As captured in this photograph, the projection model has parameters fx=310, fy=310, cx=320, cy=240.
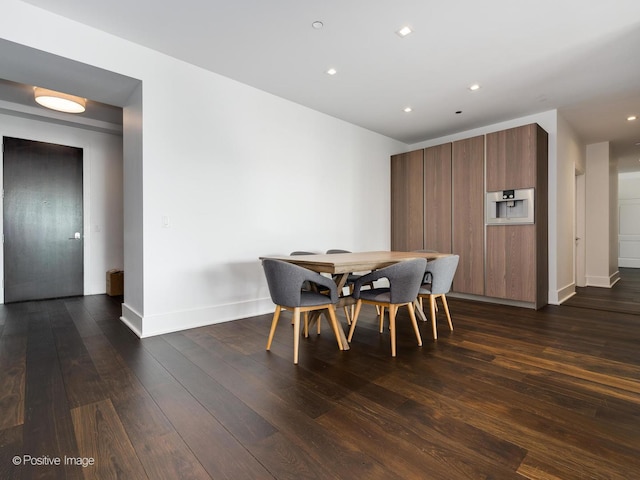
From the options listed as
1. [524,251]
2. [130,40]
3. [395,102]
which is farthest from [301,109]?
[524,251]

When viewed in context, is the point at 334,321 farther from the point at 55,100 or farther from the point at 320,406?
the point at 55,100

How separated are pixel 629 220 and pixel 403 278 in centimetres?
1070

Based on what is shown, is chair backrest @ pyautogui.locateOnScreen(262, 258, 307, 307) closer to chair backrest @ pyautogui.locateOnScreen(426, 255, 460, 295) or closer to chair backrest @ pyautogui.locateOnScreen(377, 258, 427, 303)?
chair backrest @ pyautogui.locateOnScreen(377, 258, 427, 303)

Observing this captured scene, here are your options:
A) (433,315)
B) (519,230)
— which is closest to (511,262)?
(519,230)

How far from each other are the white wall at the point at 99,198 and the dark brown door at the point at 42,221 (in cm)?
10

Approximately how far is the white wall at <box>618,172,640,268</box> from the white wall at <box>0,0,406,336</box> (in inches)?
396

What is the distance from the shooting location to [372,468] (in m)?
1.28

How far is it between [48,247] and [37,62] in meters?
3.07

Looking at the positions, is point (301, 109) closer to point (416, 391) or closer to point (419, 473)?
point (416, 391)

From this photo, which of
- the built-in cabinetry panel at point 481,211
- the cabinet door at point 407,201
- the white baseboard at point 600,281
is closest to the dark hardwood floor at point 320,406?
the built-in cabinetry panel at point 481,211

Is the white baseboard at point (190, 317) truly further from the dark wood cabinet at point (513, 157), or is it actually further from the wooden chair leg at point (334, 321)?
the dark wood cabinet at point (513, 157)

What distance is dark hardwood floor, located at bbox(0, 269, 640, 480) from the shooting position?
1.31 m

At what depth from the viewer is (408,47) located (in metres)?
2.99

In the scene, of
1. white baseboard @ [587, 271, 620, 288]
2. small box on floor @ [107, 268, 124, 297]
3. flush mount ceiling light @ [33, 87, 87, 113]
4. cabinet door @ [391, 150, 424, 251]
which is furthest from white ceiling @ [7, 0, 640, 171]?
small box on floor @ [107, 268, 124, 297]
